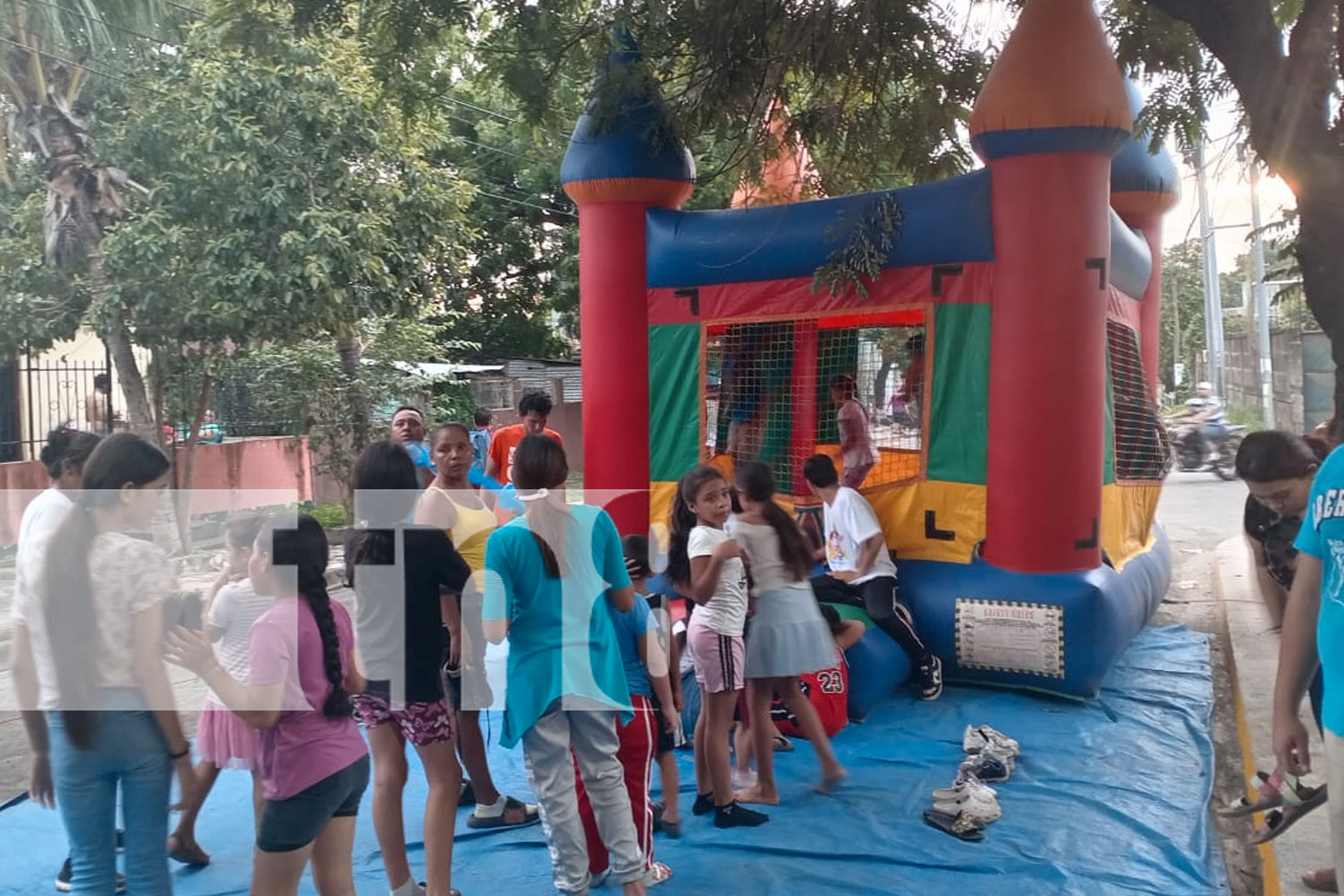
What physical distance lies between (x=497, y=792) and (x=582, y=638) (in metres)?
1.46

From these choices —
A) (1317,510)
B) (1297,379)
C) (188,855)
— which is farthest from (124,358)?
(1297,379)

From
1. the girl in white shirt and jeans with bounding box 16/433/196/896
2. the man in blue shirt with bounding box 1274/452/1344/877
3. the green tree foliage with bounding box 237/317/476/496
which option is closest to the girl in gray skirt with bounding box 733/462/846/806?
the man in blue shirt with bounding box 1274/452/1344/877

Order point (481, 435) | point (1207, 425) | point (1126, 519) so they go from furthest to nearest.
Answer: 1. point (1207, 425)
2. point (481, 435)
3. point (1126, 519)

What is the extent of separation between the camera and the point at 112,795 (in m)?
2.65

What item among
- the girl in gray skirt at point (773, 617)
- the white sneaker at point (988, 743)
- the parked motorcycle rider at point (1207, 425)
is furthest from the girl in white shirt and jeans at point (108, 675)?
the parked motorcycle rider at point (1207, 425)

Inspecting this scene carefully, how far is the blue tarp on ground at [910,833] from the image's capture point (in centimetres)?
359

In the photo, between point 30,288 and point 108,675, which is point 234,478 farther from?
point 108,675

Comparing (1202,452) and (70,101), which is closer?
(70,101)

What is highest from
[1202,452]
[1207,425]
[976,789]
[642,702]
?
[1207,425]

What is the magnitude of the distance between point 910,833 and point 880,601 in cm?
166

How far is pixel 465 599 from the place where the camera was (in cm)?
387

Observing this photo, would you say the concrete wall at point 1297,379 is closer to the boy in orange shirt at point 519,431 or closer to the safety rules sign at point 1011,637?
the safety rules sign at point 1011,637

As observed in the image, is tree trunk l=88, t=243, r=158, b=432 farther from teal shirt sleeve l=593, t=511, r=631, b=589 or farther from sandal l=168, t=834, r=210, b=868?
teal shirt sleeve l=593, t=511, r=631, b=589

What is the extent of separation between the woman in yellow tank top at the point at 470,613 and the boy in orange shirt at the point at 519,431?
1.21 meters
